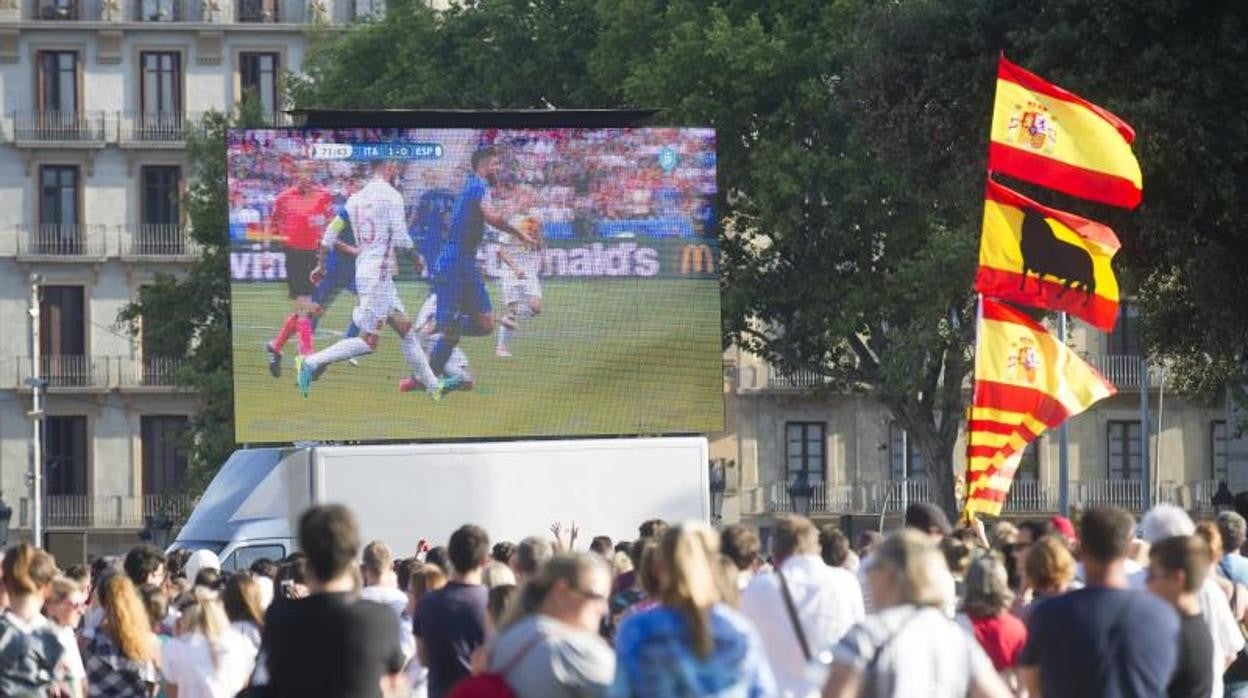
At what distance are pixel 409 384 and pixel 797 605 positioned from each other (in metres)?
20.3

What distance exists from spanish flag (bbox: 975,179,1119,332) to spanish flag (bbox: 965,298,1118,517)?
0.52m

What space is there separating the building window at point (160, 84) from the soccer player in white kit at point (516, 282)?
41.0 metres

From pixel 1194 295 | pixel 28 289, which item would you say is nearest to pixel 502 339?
pixel 1194 295

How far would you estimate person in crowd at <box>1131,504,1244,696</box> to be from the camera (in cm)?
1174

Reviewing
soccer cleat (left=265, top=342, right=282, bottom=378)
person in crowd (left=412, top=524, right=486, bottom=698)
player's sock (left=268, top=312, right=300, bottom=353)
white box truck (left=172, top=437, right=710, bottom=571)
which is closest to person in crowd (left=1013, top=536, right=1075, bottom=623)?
person in crowd (left=412, top=524, right=486, bottom=698)

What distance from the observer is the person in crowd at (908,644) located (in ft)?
28.8

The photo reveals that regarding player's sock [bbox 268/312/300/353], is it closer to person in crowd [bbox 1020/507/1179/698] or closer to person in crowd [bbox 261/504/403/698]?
person in crowd [bbox 261/504/403/698]

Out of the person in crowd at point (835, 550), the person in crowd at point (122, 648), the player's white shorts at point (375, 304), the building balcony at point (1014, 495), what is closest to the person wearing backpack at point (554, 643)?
the person in crowd at point (122, 648)

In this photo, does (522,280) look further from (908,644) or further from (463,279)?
(908,644)

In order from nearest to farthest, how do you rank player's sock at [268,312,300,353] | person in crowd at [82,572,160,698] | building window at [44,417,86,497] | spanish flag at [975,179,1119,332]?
person in crowd at [82,572,160,698], spanish flag at [975,179,1119,332], player's sock at [268,312,300,353], building window at [44,417,86,497]

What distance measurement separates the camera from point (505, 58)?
168ft

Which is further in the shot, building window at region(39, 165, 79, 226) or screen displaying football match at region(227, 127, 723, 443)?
building window at region(39, 165, 79, 226)

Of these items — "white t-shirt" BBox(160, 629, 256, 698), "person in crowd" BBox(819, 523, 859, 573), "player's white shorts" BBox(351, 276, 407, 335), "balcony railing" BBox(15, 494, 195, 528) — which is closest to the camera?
"white t-shirt" BBox(160, 629, 256, 698)

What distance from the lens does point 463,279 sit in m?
31.4
